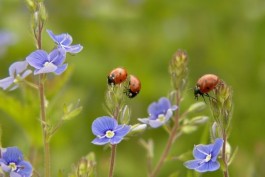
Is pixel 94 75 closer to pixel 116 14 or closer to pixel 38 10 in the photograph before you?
pixel 116 14

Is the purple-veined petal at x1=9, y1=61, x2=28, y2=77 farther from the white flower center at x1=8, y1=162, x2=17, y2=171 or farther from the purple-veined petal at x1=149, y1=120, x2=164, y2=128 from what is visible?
the purple-veined petal at x1=149, y1=120, x2=164, y2=128

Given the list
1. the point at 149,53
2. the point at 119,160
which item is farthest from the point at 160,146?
the point at 149,53

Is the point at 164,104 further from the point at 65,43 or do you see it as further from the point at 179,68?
the point at 65,43

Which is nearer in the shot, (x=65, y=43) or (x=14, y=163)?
(x=14, y=163)

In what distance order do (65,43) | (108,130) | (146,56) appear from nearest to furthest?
(108,130) < (65,43) < (146,56)

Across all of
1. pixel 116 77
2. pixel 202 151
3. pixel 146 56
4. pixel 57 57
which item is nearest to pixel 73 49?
pixel 57 57

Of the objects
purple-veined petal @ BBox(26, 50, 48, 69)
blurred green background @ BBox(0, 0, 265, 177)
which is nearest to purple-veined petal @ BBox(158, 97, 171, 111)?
purple-veined petal @ BBox(26, 50, 48, 69)
